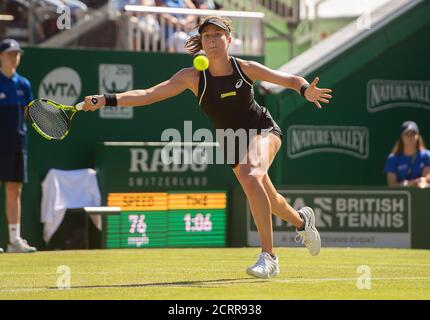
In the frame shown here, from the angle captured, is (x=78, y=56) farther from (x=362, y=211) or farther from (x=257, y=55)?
(x=362, y=211)

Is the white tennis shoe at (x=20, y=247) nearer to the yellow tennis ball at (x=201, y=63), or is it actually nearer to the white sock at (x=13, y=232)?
the white sock at (x=13, y=232)

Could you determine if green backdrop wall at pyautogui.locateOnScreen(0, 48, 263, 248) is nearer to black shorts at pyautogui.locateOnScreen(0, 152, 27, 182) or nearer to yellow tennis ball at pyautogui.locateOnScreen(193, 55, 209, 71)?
black shorts at pyautogui.locateOnScreen(0, 152, 27, 182)

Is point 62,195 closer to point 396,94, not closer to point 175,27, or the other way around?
point 175,27

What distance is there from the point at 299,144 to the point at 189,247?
292 centimetres

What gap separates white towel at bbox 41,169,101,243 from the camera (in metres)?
12.9

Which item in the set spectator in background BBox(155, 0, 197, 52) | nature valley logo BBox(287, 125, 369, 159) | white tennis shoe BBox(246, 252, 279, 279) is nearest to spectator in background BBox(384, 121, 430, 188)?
nature valley logo BBox(287, 125, 369, 159)

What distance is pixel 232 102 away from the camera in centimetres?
862

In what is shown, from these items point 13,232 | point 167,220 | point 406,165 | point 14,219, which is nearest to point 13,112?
point 14,219

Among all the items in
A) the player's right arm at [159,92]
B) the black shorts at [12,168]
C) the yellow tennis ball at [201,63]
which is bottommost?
the black shorts at [12,168]

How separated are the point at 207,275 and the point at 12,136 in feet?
13.3

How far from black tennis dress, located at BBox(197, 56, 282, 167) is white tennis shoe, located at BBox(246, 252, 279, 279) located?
84 centimetres

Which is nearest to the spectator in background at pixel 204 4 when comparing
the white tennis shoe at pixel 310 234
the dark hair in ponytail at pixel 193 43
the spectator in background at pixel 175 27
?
the spectator in background at pixel 175 27

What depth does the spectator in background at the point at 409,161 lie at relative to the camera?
1374 cm

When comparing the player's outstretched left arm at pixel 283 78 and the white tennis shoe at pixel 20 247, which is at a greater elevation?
the player's outstretched left arm at pixel 283 78
